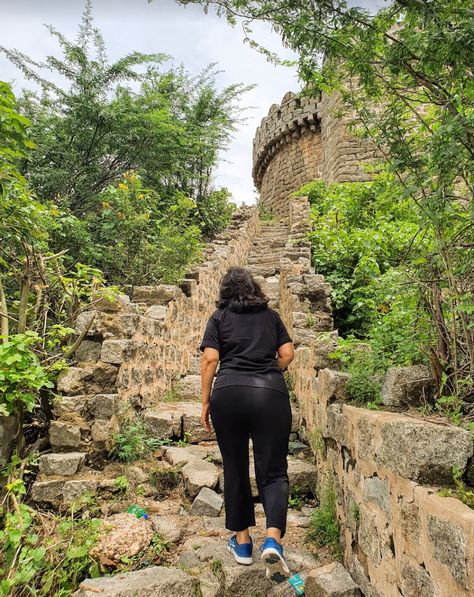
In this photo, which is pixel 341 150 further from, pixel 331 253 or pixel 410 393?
pixel 410 393

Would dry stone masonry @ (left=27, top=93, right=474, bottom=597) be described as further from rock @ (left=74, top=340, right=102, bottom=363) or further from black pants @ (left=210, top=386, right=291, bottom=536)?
black pants @ (left=210, top=386, right=291, bottom=536)

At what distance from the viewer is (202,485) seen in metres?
3.12

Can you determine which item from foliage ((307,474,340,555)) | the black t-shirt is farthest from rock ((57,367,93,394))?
foliage ((307,474,340,555))

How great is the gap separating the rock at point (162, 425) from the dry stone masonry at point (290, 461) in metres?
0.01

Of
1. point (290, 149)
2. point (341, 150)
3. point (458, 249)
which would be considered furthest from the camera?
point (290, 149)

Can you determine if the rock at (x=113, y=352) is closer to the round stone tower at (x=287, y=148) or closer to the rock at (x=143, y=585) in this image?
the rock at (x=143, y=585)

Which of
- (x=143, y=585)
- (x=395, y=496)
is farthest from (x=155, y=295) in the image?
(x=395, y=496)

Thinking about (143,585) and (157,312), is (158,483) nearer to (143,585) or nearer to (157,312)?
(143,585)

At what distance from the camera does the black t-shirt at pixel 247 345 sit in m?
2.36

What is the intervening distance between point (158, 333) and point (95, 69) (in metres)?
6.58

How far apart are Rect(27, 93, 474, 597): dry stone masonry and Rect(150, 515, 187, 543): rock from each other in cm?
1

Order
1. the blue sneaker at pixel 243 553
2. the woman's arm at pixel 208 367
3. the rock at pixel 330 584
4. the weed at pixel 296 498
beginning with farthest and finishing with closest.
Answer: the weed at pixel 296 498, the woman's arm at pixel 208 367, the blue sneaker at pixel 243 553, the rock at pixel 330 584

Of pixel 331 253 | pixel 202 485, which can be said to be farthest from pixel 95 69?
pixel 202 485

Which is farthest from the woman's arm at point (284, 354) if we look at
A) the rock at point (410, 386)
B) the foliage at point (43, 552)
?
the foliage at point (43, 552)
